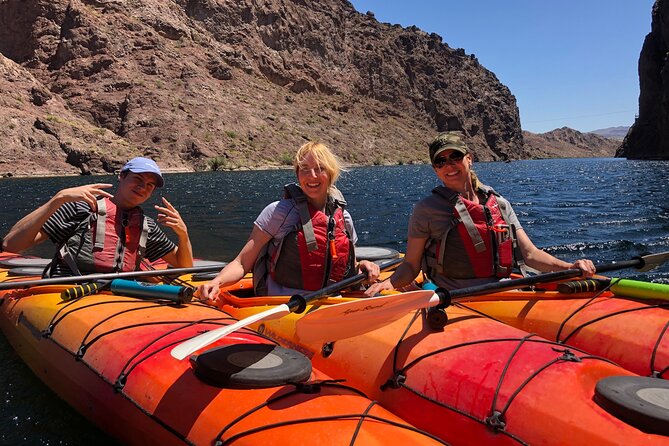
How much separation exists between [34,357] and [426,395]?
3340 mm

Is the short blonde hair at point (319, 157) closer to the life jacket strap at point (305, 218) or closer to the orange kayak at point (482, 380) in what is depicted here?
the life jacket strap at point (305, 218)

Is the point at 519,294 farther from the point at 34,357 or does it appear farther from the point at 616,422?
the point at 34,357

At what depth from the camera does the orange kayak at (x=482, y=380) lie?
2.43 metres

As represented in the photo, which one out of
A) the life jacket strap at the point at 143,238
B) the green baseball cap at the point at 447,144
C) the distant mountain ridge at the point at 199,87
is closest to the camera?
the green baseball cap at the point at 447,144

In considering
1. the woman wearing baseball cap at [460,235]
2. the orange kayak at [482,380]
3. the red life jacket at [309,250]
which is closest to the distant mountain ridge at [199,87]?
the red life jacket at [309,250]

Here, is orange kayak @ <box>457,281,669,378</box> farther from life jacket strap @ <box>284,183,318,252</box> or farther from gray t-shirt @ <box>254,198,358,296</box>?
gray t-shirt @ <box>254,198,358,296</box>

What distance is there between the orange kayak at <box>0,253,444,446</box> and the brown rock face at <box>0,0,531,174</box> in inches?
1524

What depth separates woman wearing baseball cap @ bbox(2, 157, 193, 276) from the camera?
4371 millimetres

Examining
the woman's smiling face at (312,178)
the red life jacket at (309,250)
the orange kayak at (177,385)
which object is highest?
the woman's smiling face at (312,178)

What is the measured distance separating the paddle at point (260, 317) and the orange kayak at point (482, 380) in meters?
0.40

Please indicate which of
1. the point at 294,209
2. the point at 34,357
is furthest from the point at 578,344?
the point at 34,357

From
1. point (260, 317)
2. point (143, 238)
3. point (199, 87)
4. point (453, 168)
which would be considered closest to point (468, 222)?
point (453, 168)

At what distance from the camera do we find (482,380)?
2.77m

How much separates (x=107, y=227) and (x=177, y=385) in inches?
83.0
